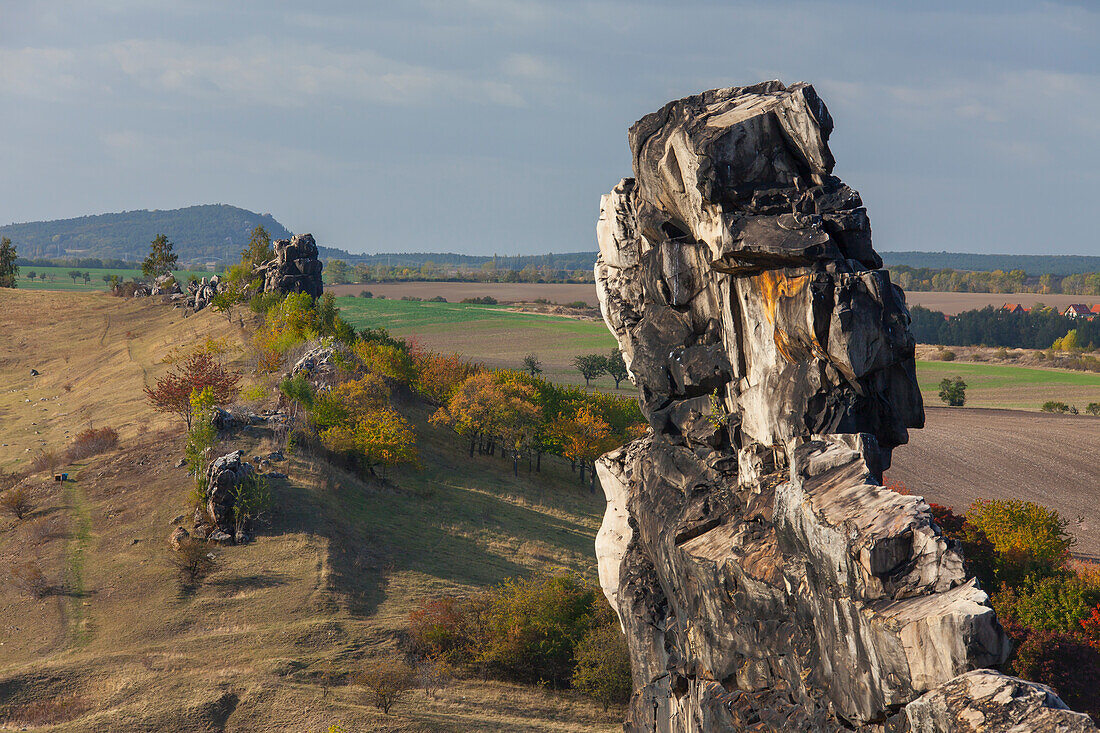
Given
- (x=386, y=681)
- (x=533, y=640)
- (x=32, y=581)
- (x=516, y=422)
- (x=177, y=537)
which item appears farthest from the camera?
(x=516, y=422)

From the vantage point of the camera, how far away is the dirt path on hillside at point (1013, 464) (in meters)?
75.6

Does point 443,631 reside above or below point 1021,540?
below

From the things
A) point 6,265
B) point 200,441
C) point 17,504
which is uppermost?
point 6,265

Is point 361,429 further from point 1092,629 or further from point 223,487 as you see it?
point 1092,629

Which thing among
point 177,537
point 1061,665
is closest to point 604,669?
point 1061,665

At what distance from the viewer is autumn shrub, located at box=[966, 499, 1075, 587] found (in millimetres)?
46781

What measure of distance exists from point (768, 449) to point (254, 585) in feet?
106

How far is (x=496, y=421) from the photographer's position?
80438 millimetres

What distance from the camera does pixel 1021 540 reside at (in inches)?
1925

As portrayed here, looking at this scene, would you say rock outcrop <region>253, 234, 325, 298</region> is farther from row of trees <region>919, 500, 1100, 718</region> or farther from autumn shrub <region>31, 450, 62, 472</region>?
row of trees <region>919, 500, 1100, 718</region>

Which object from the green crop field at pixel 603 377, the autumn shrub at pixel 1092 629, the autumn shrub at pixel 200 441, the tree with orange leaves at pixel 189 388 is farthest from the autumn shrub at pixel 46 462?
the green crop field at pixel 603 377

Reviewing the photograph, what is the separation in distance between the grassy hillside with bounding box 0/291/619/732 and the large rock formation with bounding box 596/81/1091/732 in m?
15.8

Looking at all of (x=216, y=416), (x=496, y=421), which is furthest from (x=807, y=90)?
(x=496, y=421)

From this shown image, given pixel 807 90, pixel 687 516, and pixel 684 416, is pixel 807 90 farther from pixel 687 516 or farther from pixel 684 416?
pixel 687 516
